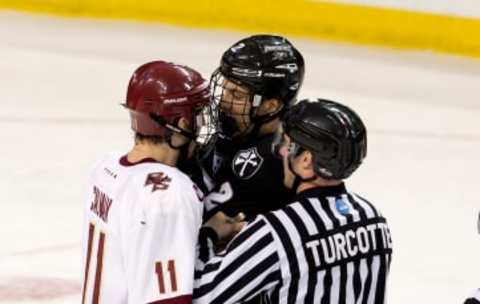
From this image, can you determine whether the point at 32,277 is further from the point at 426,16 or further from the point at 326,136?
the point at 426,16

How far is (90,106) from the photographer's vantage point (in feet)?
25.5

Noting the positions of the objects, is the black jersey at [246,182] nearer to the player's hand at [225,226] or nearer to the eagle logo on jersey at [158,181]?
the player's hand at [225,226]

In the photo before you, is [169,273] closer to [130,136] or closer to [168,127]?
[168,127]

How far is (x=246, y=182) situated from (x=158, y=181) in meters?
0.41

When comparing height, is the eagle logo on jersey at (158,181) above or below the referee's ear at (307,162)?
below

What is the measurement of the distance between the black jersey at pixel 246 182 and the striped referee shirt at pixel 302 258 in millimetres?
255

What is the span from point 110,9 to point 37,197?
185 inches

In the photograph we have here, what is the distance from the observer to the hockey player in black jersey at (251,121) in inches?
126

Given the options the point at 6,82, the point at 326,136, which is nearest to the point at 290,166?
the point at 326,136

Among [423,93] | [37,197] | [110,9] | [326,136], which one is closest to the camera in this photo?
[326,136]

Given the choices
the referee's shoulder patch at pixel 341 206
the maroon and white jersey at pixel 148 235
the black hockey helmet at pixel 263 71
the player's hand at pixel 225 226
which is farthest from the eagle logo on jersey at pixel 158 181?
the black hockey helmet at pixel 263 71

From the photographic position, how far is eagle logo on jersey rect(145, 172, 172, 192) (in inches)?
111

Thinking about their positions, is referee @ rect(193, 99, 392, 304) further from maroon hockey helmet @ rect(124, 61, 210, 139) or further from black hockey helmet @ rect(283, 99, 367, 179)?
maroon hockey helmet @ rect(124, 61, 210, 139)

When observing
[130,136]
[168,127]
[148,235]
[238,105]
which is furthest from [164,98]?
[130,136]
